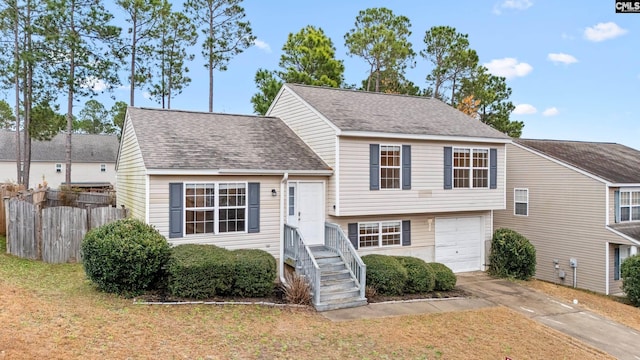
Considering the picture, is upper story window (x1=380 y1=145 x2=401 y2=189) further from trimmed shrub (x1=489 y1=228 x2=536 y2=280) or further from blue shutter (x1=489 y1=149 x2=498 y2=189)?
trimmed shrub (x1=489 y1=228 x2=536 y2=280)

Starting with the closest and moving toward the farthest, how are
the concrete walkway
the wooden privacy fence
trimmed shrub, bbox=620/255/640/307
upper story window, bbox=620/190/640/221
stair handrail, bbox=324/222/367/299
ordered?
1. the concrete walkway
2. stair handrail, bbox=324/222/367/299
3. the wooden privacy fence
4. trimmed shrub, bbox=620/255/640/307
5. upper story window, bbox=620/190/640/221

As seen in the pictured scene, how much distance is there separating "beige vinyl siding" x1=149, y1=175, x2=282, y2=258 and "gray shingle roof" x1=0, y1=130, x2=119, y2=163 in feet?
118

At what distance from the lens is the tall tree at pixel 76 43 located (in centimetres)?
2191

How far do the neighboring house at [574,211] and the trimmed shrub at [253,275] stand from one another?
43.0ft

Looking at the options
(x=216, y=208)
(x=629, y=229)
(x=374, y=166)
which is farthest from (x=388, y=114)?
(x=629, y=229)

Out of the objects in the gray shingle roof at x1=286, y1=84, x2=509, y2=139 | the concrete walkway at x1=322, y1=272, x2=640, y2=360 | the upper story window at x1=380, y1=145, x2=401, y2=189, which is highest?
the gray shingle roof at x1=286, y1=84, x2=509, y2=139

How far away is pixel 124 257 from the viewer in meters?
9.13

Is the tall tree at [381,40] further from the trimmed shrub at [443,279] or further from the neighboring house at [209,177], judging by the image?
the trimmed shrub at [443,279]

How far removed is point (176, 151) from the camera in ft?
38.2

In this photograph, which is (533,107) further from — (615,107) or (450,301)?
(450,301)

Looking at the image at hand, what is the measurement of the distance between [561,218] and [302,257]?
479 inches

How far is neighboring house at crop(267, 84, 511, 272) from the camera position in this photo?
13.0 meters

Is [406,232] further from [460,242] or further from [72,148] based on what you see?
[72,148]

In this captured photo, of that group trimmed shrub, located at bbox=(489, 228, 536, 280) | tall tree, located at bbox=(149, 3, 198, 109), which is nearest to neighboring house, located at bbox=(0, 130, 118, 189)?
tall tree, located at bbox=(149, 3, 198, 109)
